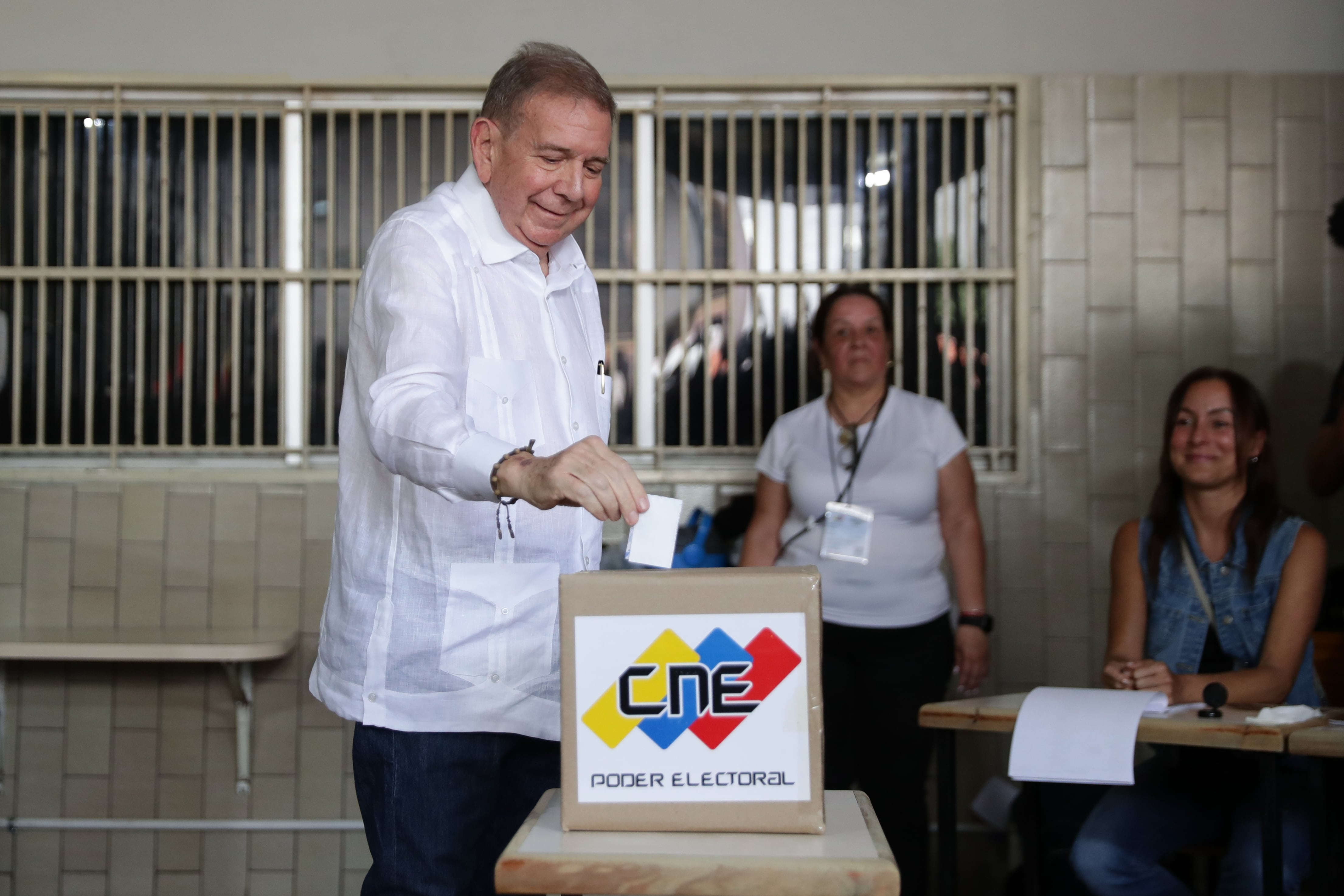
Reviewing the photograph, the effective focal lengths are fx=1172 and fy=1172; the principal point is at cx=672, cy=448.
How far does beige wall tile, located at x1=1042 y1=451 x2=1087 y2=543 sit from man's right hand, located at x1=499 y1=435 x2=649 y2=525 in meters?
2.51

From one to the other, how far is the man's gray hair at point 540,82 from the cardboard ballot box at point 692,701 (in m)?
0.65

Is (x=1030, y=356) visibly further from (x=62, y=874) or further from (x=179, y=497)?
(x=62, y=874)

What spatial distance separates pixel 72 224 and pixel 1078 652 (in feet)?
10.7

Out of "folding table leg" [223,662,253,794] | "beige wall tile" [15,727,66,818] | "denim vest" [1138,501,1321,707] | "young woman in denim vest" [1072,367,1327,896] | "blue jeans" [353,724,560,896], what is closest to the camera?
"blue jeans" [353,724,560,896]

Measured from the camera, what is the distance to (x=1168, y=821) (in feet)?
7.63

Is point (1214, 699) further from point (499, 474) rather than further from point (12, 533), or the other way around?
point (12, 533)

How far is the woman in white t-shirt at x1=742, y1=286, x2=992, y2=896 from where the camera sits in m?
2.85

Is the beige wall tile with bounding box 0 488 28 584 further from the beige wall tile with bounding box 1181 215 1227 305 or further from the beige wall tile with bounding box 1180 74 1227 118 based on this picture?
the beige wall tile with bounding box 1180 74 1227 118

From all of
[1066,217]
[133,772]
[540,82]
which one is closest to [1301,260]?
[1066,217]

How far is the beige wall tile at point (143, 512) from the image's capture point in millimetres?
3488

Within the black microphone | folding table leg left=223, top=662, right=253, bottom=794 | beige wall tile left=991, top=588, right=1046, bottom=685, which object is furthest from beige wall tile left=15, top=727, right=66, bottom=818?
the black microphone

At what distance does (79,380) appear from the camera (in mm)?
3566

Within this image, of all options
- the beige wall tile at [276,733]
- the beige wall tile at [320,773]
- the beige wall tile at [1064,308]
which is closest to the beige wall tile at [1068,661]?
the beige wall tile at [1064,308]

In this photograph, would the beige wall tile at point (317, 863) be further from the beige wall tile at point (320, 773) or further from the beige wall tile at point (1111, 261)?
the beige wall tile at point (1111, 261)
